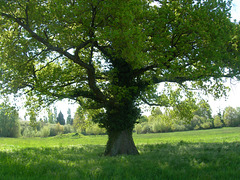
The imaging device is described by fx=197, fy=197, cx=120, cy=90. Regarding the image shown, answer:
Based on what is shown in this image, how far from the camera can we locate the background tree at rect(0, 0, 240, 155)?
11.7m

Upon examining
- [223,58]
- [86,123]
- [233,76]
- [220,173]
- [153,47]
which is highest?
[153,47]

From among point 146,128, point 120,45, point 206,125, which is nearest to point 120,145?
point 120,45

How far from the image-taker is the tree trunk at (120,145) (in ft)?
51.1

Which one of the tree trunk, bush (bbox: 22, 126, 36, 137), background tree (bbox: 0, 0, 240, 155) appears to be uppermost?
background tree (bbox: 0, 0, 240, 155)

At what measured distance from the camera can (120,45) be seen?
11.8 meters

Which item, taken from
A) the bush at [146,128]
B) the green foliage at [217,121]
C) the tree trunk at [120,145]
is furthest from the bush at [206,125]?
the tree trunk at [120,145]

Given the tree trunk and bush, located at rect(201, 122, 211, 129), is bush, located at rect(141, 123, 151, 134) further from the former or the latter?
the tree trunk

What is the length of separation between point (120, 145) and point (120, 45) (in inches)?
322

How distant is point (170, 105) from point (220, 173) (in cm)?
1310

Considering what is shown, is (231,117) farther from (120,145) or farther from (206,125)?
(120,145)

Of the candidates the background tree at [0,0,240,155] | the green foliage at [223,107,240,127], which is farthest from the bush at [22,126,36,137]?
the green foliage at [223,107,240,127]

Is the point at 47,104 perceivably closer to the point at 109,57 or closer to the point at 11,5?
the point at 109,57

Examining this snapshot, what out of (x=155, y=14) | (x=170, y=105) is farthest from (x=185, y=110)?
(x=155, y=14)

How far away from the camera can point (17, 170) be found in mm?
7930
